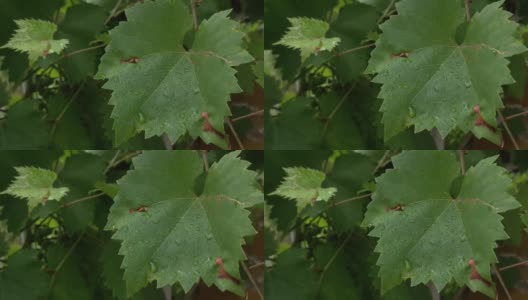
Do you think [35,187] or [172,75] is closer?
[172,75]

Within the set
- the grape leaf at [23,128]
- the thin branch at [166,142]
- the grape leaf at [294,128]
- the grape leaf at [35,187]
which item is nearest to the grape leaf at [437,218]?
the grape leaf at [294,128]

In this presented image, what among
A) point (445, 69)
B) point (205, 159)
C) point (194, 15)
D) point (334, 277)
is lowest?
point (334, 277)

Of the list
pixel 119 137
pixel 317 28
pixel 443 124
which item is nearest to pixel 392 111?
pixel 443 124

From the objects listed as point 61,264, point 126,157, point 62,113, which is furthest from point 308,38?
point 61,264

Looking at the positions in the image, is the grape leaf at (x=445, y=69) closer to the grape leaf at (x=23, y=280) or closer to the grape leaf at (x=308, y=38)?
the grape leaf at (x=308, y=38)

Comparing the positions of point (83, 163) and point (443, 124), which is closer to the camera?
point (443, 124)

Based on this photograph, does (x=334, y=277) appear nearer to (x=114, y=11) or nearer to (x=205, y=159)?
(x=205, y=159)

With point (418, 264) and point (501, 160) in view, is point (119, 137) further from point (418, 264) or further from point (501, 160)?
point (501, 160)
